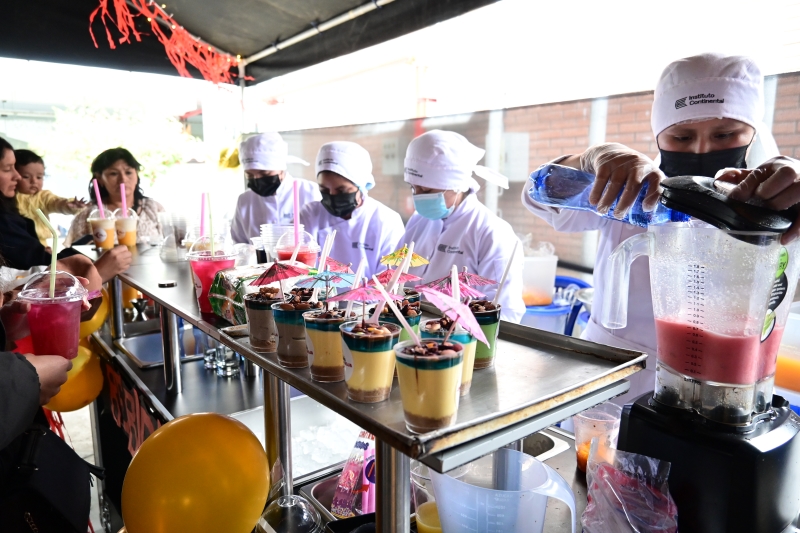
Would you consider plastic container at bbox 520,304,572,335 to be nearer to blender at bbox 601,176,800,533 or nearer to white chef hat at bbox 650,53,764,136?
white chef hat at bbox 650,53,764,136

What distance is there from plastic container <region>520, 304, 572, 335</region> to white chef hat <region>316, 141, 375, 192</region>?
146 centimetres

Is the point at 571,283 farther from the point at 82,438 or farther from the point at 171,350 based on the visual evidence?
the point at 82,438

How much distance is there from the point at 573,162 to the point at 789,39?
2.20 meters

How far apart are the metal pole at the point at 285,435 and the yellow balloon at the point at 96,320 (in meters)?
1.95

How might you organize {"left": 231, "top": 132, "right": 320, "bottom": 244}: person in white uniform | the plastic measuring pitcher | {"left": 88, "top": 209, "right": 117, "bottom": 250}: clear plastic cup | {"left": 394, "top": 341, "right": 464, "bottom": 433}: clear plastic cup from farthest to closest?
{"left": 231, "top": 132, "right": 320, "bottom": 244}: person in white uniform, {"left": 88, "top": 209, "right": 117, "bottom": 250}: clear plastic cup, the plastic measuring pitcher, {"left": 394, "top": 341, "right": 464, "bottom": 433}: clear plastic cup

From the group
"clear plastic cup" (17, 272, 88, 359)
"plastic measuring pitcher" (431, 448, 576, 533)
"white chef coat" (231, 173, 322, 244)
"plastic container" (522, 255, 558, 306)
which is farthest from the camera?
"white chef coat" (231, 173, 322, 244)

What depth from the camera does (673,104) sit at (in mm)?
1645

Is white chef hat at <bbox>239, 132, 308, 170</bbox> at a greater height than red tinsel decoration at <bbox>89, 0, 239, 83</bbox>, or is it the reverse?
red tinsel decoration at <bbox>89, 0, 239, 83</bbox>

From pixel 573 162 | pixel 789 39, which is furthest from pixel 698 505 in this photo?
pixel 789 39

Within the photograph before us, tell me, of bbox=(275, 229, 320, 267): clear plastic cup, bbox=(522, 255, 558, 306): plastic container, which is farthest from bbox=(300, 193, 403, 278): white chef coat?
bbox=(275, 229, 320, 267): clear plastic cup

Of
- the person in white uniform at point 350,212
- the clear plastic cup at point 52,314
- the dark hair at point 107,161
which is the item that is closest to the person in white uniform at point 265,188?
the person in white uniform at point 350,212

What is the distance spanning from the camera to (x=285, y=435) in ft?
4.36

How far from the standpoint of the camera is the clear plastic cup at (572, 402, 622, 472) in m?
1.30

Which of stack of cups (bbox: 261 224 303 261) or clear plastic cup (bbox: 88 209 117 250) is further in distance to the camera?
clear plastic cup (bbox: 88 209 117 250)
